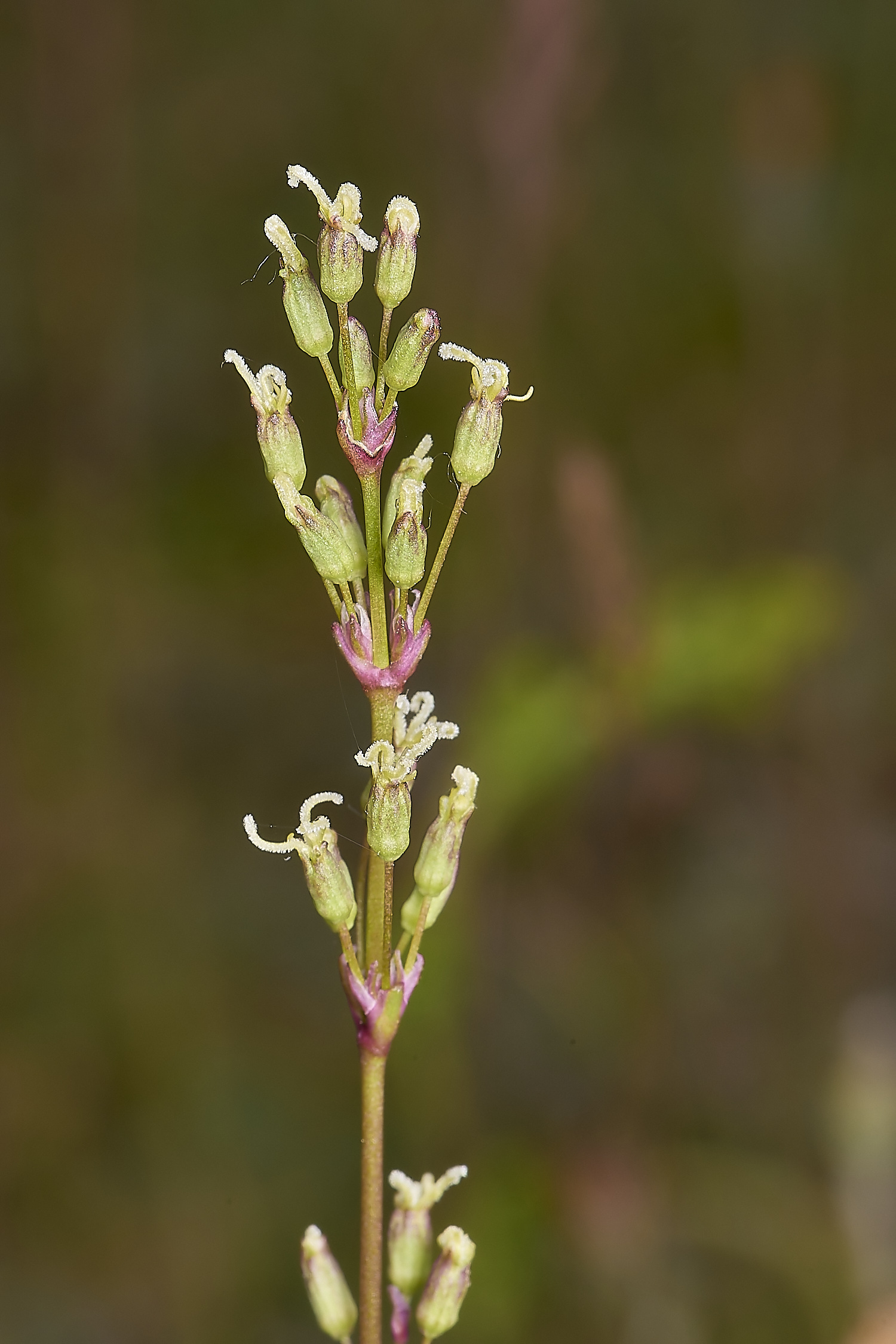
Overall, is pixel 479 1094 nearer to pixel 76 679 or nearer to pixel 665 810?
pixel 665 810

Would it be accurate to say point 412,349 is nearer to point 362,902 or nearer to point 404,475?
point 404,475

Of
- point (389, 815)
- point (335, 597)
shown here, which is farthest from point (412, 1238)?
point (335, 597)

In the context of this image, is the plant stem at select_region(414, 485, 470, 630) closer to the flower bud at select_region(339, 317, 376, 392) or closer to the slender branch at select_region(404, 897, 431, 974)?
the flower bud at select_region(339, 317, 376, 392)

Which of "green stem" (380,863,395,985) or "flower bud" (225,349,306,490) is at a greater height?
"flower bud" (225,349,306,490)

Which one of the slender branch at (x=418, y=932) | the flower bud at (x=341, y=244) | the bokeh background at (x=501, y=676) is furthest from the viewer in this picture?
the bokeh background at (x=501, y=676)

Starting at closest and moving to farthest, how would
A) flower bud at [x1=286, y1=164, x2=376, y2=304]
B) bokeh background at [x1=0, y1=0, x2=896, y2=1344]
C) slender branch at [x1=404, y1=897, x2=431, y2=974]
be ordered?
flower bud at [x1=286, y1=164, x2=376, y2=304] → slender branch at [x1=404, y1=897, x2=431, y2=974] → bokeh background at [x1=0, y1=0, x2=896, y2=1344]

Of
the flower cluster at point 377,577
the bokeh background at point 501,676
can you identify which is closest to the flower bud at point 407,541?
the flower cluster at point 377,577

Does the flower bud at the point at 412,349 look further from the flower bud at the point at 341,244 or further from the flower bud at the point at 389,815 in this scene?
the flower bud at the point at 389,815

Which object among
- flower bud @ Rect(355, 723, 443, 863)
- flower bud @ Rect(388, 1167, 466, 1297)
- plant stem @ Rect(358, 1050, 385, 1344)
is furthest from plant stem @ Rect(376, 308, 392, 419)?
flower bud @ Rect(388, 1167, 466, 1297)
